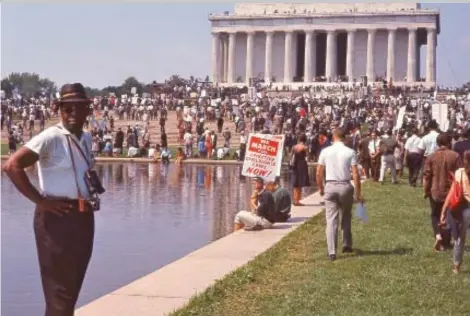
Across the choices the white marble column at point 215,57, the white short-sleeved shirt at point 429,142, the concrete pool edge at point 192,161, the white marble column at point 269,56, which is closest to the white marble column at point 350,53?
the white marble column at point 269,56

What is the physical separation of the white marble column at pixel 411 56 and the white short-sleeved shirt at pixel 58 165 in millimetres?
83119

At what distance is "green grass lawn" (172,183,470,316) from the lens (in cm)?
806

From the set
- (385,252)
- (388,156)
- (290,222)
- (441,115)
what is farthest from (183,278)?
(441,115)

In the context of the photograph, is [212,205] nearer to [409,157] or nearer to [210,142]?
[409,157]

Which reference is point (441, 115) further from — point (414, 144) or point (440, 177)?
point (440, 177)

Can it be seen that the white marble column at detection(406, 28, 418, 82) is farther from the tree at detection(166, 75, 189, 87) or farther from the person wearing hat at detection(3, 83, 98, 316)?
the person wearing hat at detection(3, 83, 98, 316)

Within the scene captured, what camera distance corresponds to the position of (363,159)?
26.0 meters

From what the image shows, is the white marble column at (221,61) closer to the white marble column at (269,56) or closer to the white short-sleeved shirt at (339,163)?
the white marble column at (269,56)

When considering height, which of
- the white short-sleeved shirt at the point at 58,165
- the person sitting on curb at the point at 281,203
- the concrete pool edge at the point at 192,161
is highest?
the white short-sleeved shirt at the point at 58,165

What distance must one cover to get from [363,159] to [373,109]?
27.9 meters

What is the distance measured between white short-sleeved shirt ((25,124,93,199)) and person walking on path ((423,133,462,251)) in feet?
21.4

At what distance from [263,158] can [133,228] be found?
267 cm

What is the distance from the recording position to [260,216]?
1466 cm

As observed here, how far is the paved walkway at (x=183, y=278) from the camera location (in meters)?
8.20
